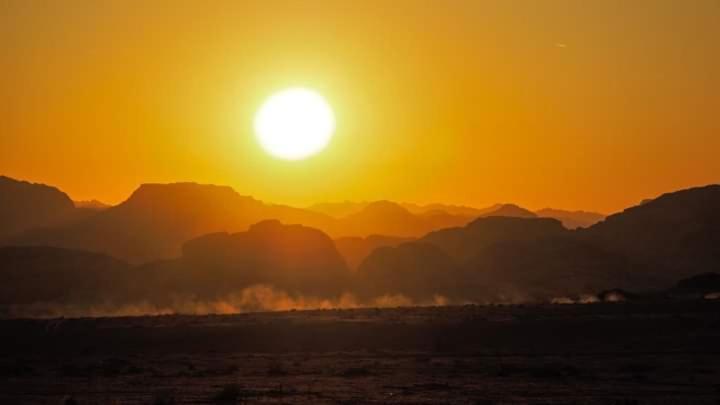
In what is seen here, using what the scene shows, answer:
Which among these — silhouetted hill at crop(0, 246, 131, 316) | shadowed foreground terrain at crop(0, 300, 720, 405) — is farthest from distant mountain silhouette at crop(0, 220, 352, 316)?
shadowed foreground terrain at crop(0, 300, 720, 405)

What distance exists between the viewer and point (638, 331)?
76188 millimetres

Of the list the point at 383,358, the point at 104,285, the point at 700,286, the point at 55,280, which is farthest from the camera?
the point at 104,285

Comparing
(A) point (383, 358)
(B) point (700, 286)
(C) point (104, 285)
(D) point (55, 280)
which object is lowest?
(A) point (383, 358)

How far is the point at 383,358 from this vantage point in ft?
211

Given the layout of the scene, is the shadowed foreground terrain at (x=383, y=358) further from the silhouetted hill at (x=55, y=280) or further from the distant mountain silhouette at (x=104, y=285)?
the distant mountain silhouette at (x=104, y=285)

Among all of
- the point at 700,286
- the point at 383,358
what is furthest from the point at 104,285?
the point at 383,358

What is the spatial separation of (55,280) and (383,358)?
128348mm

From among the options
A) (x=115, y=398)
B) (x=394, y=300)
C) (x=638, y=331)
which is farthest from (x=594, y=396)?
(x=394, y=300)

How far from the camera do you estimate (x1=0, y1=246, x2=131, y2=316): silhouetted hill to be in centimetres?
17075

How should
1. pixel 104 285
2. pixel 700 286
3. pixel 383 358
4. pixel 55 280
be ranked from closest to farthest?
pixel 383 358 → pixel 700 286 → pixel 55 280 → pixel 104 285

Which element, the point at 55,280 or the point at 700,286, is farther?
the point at 55,280

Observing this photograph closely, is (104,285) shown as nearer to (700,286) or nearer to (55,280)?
(55,280)

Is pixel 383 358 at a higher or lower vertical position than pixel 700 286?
lower

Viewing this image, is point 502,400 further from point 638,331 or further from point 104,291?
point 104,291
